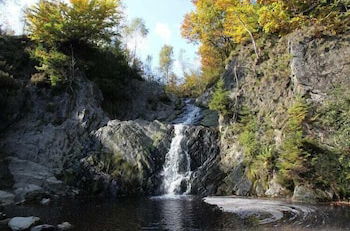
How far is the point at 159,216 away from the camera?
13844mm

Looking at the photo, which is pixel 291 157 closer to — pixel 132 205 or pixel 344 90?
pixel 344 90

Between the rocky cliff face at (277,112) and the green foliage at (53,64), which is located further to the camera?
the green foliage at (53,64)

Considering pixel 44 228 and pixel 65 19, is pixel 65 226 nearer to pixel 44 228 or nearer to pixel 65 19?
pixel 44 228

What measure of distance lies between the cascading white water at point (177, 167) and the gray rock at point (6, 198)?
28.4ft

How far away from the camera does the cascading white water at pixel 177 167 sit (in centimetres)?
2173

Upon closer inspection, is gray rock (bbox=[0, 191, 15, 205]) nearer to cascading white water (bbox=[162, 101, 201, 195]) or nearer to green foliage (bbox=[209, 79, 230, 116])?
cascading white water (bbox=[162, 101, 201, 195])

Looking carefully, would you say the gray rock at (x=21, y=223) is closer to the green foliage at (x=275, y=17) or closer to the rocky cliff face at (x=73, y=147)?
the rocky cliff face at (x=73, y=147)

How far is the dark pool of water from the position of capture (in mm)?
11656

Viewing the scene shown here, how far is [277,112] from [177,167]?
716cm

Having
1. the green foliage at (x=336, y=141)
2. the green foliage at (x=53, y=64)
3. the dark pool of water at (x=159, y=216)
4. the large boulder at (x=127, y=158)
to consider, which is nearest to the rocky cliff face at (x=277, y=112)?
the green foliage at (x=336, y=141)

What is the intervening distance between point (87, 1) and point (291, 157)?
19889mm

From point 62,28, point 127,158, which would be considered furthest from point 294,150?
point 62,28

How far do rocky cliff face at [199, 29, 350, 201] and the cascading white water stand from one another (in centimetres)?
190

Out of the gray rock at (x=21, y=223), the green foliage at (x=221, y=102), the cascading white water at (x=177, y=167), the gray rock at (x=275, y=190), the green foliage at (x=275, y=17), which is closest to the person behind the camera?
the gray rock at (x=21, y=223)
